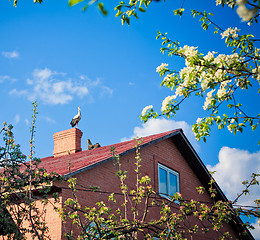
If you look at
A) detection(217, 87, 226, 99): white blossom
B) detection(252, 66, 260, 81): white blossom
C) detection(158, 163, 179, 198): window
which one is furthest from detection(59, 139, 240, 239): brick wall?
detection(252, 66, 260, 81): white blossom

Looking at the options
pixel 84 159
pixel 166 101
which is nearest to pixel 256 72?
pixel 166 101

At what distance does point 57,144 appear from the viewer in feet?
55.9

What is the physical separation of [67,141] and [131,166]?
204 inches

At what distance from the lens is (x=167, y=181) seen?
1468cm

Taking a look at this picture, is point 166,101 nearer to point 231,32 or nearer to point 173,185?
point 231,32

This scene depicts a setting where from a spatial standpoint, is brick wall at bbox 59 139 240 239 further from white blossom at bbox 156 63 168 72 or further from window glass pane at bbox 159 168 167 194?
white blossom at bbox 156 63 168 72

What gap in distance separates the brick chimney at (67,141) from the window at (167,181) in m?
4.36

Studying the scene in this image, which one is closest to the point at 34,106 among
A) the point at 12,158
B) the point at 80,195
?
the point at 12,158

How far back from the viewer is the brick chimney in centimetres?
1664

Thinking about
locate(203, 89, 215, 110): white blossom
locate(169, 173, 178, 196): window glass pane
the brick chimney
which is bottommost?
locate(203, 89, 215, 110): white blossom

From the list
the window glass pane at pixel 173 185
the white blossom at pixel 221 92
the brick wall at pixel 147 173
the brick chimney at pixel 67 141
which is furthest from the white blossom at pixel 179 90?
the brick chimney at pixel 67 141

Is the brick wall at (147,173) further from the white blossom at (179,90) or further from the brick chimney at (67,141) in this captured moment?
the brick chimney at (67,141)

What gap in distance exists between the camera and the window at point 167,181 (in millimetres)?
14328

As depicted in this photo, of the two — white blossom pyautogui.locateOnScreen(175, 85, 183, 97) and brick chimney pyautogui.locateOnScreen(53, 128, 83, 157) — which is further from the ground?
brick chimney pyautogui.locateOnScreen(53, 128, 83, 157)
